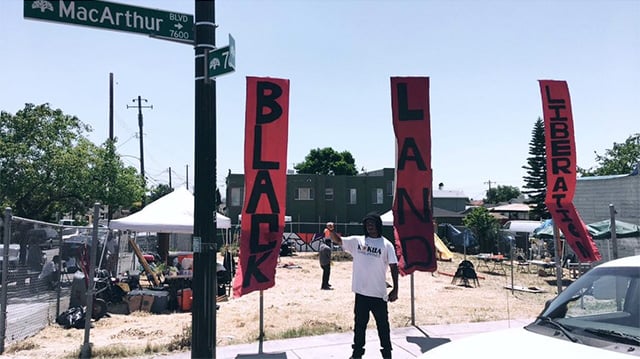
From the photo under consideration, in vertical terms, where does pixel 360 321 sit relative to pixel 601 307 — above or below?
below

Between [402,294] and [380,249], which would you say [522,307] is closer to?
[402,294]

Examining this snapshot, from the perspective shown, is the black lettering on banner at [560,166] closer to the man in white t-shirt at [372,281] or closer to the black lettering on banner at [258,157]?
the man in white t-shirt at [372,281]

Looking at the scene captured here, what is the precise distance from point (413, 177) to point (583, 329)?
5.31 meters

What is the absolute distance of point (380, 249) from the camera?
621cm

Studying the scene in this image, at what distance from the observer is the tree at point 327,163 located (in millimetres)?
66688

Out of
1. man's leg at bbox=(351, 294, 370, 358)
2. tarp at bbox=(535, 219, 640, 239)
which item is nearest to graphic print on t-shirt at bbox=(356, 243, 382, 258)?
man's leg at bbox=(351, 294, 370, 358)

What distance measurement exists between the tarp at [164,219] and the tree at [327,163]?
2048 inches

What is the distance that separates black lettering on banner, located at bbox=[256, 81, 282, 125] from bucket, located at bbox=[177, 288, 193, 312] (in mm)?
6022

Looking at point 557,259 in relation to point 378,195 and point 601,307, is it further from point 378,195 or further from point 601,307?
point 378,195

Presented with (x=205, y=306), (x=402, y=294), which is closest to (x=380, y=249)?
(x=205, y=306)

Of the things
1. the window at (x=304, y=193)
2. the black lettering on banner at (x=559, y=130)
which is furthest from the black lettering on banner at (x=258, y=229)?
the window at (x=304, y=193)

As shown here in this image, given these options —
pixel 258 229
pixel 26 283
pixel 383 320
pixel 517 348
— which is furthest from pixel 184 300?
pixel 517 348

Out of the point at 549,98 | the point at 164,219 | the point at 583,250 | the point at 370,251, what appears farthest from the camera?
the point at 164,219

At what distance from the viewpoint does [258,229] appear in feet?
24.5
